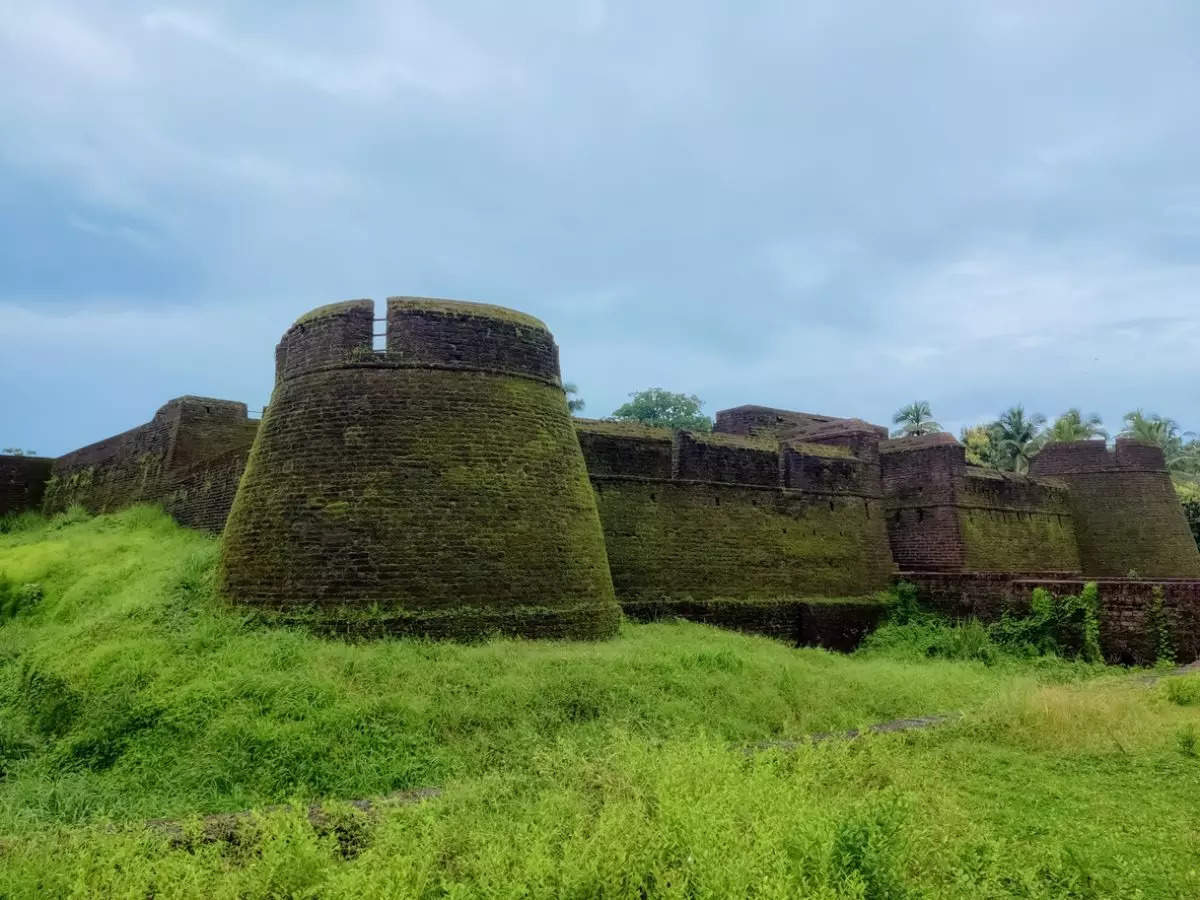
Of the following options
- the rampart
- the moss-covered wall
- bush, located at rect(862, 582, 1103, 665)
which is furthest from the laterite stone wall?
the moss-covered wall

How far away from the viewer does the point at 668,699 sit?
8.13m

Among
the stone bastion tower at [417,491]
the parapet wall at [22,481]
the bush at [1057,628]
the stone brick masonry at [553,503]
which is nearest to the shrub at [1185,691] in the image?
the stone brick masonry at [553,503]

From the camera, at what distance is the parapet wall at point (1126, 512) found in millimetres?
20922

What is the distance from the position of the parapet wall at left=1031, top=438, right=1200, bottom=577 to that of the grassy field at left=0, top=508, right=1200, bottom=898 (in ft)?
36.8

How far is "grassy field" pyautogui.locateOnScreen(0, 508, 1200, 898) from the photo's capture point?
3.72 m

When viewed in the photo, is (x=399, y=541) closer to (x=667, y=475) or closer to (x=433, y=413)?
(x=433, y=413)

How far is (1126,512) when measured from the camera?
841 inches

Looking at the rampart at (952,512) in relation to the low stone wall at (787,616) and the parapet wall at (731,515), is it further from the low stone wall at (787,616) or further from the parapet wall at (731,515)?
the low stone wall at (787,616)

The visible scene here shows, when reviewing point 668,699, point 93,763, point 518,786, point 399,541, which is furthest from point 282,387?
point 518,786

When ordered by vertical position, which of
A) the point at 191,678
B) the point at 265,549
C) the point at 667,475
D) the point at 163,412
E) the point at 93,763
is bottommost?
the point at 93,763

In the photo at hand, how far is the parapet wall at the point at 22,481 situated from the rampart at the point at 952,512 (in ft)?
69.1

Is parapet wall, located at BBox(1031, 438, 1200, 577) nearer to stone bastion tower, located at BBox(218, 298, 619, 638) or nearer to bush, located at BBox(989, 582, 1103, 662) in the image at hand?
bush, located at BBox(989, 582, 1103, 662)

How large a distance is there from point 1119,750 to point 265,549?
8497 mm

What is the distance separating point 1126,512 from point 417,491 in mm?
19827
